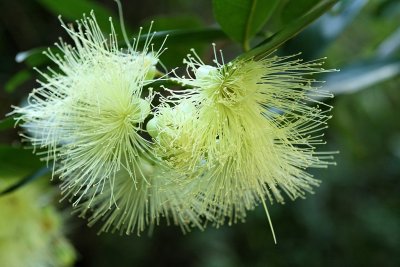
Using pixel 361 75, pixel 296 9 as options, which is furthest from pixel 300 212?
pixel 296 9

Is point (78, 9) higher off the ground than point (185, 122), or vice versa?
point (78, 9)

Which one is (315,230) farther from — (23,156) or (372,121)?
(23,156)

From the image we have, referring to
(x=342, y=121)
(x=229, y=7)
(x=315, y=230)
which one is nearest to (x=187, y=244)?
(x=315, y=230)

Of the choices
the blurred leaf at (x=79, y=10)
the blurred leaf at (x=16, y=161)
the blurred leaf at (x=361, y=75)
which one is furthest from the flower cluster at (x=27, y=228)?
the blurred leaf at (x=361, y=75)

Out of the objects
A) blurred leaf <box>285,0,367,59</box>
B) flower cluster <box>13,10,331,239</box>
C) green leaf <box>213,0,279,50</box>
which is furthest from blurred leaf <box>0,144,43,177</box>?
blurred leaf <box>285,0,367,59</box>

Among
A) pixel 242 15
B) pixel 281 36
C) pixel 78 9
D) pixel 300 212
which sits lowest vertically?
Answer: pixel 281 36

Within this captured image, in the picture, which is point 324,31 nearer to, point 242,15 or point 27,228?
point 242,15
